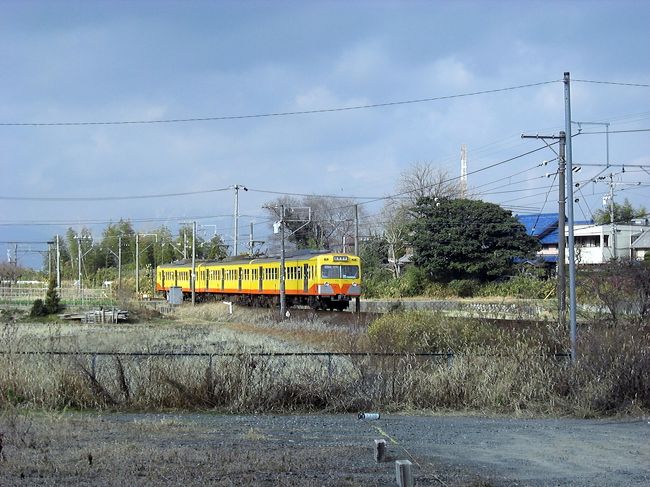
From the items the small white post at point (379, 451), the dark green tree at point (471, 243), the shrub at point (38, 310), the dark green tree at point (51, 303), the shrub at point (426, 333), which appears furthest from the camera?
the dark green tree at point (471, 243)

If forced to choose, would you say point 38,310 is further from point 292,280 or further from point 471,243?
point 471,243

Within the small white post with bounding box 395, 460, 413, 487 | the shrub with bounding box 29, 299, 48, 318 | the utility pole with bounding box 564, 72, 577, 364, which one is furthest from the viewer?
the shrub with bounding box 29, 299, 48, 318

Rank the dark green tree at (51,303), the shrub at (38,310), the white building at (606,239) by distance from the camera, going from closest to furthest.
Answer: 1. the shrub at (38,310)
2. the dark green tree at (51,303)
3. the white building at (606,239)

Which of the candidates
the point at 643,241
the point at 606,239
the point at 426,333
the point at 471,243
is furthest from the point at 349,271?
the point at 606,239

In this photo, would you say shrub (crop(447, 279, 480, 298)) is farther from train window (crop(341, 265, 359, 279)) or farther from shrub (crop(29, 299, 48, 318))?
shrub (crop(29, 299, 48, 318))

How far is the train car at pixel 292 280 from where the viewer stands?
41.1 metres

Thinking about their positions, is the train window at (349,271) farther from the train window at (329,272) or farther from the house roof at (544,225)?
the house roof at (544,225)

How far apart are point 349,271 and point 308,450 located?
107 feet

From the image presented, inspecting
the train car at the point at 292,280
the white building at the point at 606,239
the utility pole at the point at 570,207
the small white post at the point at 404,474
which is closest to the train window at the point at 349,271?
the train car at the point at 292,280

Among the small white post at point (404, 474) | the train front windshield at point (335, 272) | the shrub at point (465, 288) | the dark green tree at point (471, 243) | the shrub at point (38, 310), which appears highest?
the dark green tree at point (471, 243)

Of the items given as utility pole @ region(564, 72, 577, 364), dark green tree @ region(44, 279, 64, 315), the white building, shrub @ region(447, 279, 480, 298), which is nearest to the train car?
dark green tree @ region(44, 279, 64, 315)

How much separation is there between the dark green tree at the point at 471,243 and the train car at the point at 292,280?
44.3 ft

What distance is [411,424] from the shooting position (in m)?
12.1

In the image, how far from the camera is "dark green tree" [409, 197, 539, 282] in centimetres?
5438
